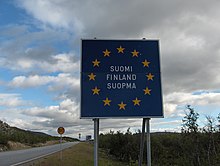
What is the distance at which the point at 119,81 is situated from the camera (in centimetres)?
764

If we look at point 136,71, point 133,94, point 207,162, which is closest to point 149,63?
point 136,71

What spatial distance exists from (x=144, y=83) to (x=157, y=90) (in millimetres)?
357

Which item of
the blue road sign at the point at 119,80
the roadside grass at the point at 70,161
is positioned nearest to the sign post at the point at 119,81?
the blue road sign at the point at 119,80

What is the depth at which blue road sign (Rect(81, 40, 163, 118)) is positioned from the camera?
751 cm

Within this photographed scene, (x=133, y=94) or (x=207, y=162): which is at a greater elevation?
(x=133, y=94)

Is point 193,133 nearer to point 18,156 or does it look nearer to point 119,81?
point 119,81

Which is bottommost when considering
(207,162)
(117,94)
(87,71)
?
(207,162)

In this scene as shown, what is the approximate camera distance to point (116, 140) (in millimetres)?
40094

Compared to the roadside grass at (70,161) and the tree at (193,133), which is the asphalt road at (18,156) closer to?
the roadside grass at (70,161)

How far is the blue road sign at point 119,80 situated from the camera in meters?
7.51

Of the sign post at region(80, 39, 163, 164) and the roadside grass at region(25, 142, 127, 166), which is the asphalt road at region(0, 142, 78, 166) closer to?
the roadside grass at region(25, 142, 127, 166)

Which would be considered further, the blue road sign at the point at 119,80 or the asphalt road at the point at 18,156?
the asphalt road at the point at 18,156

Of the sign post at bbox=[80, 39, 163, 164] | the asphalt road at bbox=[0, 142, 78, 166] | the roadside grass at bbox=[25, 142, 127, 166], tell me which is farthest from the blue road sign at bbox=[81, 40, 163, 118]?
the asphalt road at bbox=[0, 142, 78, 166]

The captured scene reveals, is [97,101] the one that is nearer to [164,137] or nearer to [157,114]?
[157,114]
